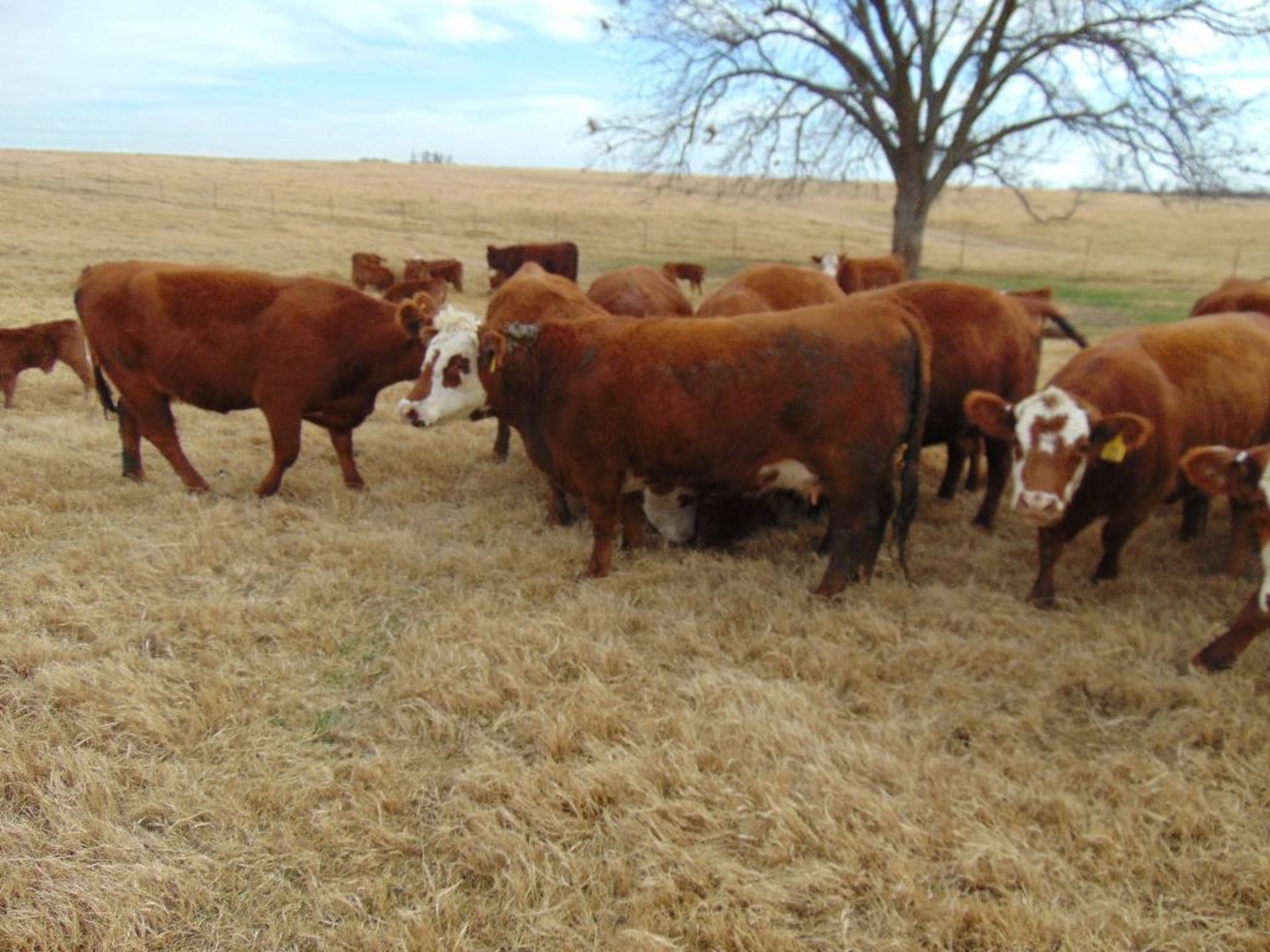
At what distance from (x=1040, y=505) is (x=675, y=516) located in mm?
2171

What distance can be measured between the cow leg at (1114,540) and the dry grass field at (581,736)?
108mm

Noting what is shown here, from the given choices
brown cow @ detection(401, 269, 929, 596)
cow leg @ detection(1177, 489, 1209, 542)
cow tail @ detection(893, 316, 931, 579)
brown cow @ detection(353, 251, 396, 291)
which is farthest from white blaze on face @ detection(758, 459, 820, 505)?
brown cow @ detection(353, 251, 396, 291)

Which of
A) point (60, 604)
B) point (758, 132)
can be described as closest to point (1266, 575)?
point (60, 604)

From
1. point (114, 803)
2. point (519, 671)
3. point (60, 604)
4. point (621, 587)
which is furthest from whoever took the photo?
point (621, 587)

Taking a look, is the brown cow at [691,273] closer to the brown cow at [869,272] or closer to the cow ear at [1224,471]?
the brown cow at [869,272]

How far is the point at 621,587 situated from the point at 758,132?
55.4 feet

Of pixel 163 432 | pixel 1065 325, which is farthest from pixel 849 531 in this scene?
pixel 163 432

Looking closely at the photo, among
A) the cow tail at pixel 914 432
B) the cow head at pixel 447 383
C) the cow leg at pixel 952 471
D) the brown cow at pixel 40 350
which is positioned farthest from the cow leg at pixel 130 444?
the cow leg at pixel 952 471

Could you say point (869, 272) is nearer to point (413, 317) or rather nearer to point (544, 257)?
point (413, 317)

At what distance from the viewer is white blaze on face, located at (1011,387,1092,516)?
13.3 feet

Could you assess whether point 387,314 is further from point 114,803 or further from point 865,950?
point 865,950

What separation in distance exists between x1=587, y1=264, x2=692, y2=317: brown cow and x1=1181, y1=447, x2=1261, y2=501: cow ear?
4464 mm

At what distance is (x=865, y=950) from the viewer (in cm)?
240

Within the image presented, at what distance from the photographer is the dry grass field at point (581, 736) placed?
255cm
